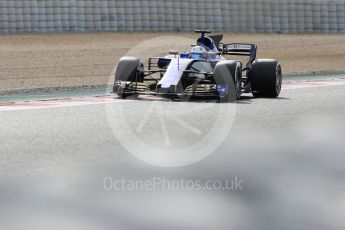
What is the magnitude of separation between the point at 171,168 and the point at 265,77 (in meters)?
7.51

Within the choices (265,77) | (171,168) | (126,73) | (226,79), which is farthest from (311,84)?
(171,168)

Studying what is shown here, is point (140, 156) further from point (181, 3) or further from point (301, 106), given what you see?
point (181, 3)

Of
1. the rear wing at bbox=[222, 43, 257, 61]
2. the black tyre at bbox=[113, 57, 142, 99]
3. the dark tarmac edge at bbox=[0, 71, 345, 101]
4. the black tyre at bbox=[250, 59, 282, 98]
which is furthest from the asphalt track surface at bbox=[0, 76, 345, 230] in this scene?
the dark tarmac edge at bbox=[0, 71, 345, 101]

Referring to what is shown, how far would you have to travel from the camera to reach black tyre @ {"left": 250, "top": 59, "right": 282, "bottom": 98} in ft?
47.5

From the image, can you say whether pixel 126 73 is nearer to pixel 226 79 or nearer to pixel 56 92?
pixel 226 79

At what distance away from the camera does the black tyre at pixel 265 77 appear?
1448cm

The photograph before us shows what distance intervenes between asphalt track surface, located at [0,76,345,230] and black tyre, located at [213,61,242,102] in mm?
604

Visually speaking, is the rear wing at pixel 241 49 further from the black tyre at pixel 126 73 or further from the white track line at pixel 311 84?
the white track line at pixel 311 84

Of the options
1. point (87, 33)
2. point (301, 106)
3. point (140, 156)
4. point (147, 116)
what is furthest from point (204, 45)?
point (87, 33)

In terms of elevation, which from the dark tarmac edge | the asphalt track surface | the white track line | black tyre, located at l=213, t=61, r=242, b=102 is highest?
black tyre, located at l=213, t=61, r=242, b=102

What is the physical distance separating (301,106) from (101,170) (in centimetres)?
656

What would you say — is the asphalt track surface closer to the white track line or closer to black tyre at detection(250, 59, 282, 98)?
black tyre at detection(250, 59, 282, 98)

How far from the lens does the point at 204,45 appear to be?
14.4m

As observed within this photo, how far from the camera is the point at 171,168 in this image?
287 inches
